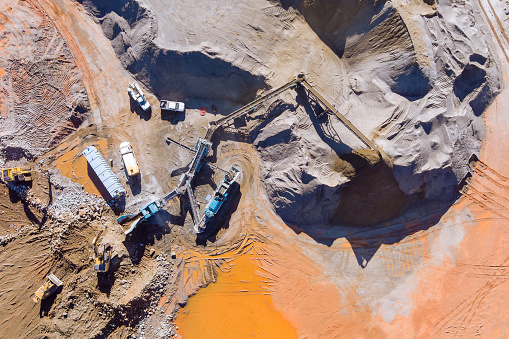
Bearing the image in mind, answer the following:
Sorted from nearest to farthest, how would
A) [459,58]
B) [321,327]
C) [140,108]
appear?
[459,58]
[321,327]
[140,108]

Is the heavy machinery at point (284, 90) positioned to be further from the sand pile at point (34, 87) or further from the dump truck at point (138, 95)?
the sand pile at point (34, 87)

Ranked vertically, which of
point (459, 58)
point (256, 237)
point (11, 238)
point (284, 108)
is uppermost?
point (11, 238)

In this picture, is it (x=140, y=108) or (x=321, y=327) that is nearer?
(x=321, y=327)

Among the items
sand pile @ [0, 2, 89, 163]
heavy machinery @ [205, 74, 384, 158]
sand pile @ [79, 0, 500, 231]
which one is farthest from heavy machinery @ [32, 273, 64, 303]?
sand pile @ [79, 0, 500, 231]

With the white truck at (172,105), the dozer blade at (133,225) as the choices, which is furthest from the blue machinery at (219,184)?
the white truck at (172,105)

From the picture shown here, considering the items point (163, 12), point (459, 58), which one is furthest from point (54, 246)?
point (459, 58)

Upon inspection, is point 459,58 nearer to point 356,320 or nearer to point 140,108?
point 356,320

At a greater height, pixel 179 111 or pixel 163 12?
pixel 163 12
